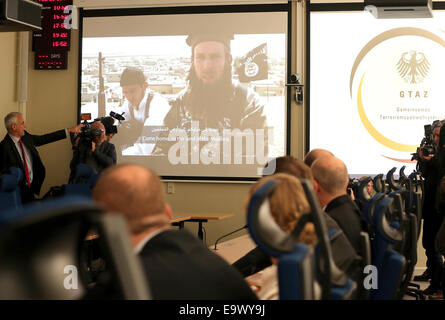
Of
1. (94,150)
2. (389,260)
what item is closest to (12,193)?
(94,150)

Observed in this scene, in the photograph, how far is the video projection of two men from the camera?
7492mm

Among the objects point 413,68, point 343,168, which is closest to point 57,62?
point 413,68

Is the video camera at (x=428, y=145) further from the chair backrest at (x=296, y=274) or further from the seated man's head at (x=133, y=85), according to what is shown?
the chair backrest at (x=296, y=274)

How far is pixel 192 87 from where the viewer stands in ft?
25.2

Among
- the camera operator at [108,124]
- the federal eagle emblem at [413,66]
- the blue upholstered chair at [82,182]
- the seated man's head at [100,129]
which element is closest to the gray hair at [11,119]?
the seated man's head at [100,129]

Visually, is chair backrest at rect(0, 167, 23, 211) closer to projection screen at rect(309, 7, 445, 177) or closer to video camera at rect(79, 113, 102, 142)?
video camera at rect(79, 113, 102, 142)

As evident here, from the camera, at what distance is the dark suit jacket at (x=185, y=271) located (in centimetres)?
138

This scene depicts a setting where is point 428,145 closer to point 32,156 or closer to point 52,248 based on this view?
point 32,156

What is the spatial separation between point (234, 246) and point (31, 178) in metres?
3.39

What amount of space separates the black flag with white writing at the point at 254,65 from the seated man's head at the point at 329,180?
470 cm

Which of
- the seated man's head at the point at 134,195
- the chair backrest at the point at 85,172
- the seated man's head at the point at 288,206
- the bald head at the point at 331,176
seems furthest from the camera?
the chair backrest at the point at 85,172

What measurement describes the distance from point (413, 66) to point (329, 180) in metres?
4.97

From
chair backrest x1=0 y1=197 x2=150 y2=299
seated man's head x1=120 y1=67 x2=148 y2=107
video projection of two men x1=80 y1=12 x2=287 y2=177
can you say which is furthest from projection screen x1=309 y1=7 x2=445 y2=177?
chair backrest x1=0 y1=197 x2=150 y2=299
